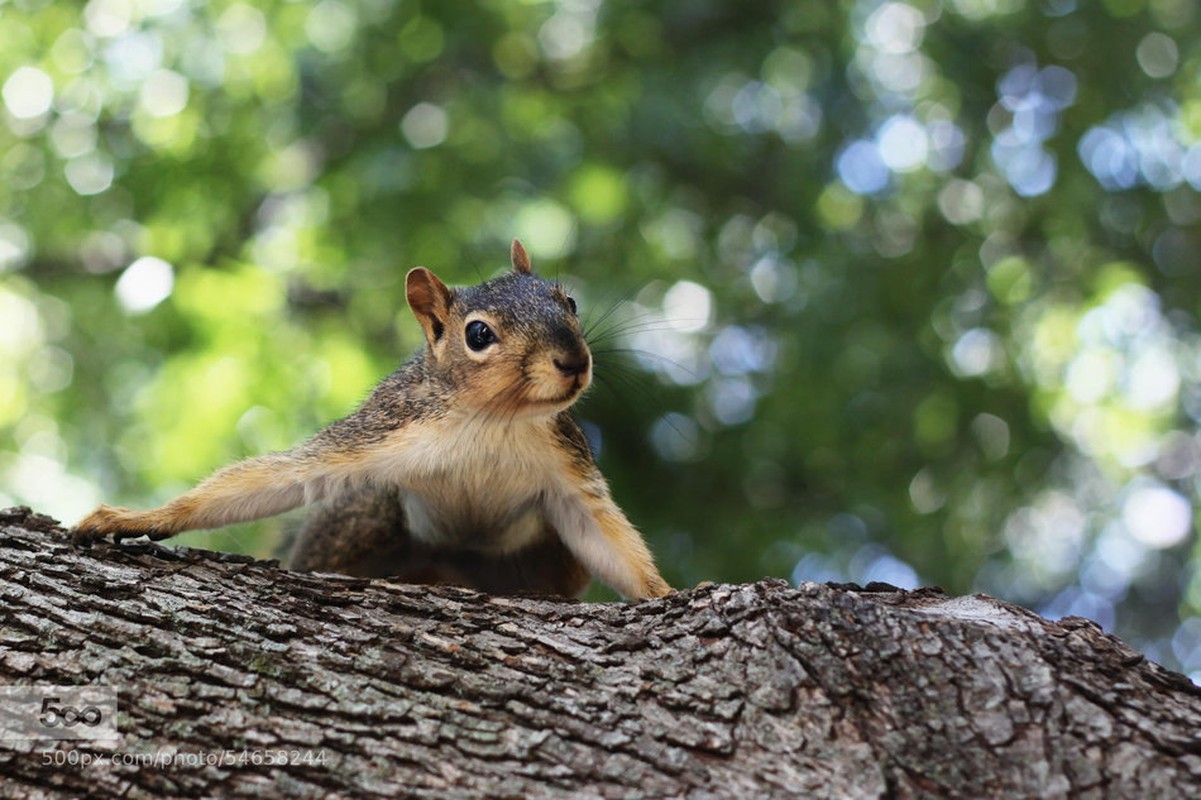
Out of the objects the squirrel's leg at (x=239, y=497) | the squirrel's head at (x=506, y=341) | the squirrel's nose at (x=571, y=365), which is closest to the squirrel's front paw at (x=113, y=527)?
the squirrel's leg at (x=239, y=497)

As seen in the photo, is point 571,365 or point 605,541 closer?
point 571,365

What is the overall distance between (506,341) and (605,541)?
0.70 metres

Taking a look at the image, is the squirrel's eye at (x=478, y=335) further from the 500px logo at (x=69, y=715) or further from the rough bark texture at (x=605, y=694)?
the 500px logo at (x=69, y=715)

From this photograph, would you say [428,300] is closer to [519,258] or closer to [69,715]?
[519,258]

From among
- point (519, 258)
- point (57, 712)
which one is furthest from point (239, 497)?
point (519, 258)

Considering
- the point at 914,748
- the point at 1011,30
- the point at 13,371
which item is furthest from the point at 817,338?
the point at 13,371

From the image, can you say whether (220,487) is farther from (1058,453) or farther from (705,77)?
(1058,453)

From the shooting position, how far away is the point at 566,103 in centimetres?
718

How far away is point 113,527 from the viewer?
314 cm

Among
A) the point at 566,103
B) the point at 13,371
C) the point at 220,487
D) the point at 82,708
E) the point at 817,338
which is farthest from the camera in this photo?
the point at 13,371

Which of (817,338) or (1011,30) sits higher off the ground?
(1011,30)

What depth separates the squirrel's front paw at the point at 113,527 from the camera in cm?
302

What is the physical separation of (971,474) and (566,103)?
3179 mm

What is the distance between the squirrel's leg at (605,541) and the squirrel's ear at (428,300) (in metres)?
0.69
